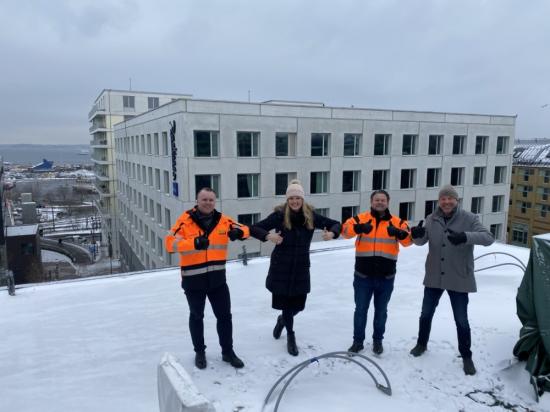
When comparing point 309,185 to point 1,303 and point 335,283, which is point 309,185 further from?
point 1,303

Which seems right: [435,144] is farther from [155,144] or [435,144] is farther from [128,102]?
[128,102]

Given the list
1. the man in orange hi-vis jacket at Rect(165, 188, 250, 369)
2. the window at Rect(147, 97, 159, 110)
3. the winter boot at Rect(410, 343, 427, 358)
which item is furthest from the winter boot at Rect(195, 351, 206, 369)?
the window at Rect(147, 97, 159, 110)

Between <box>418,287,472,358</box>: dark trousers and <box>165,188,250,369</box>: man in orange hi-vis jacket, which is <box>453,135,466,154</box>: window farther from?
<box>165,188,250,369</box>: man in orange hi-vis jacket

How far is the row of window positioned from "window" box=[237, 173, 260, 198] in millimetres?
1192

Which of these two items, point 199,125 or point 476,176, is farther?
point 476,176

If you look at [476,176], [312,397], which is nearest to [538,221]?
[476,176]

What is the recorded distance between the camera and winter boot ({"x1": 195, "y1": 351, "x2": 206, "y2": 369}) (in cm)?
357

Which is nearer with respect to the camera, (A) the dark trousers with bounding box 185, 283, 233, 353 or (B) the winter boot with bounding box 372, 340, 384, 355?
(A) the dark trousers with bounding box 185, 283, 233, 353

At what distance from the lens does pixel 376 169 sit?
25.6 metres

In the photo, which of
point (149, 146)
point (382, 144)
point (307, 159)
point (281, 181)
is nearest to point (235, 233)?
point (281, 181)

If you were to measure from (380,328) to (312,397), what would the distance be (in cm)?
108

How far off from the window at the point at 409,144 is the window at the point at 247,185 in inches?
426

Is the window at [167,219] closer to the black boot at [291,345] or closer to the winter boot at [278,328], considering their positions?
the winter boot at [278,328]

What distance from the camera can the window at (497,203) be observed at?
31.4 m
